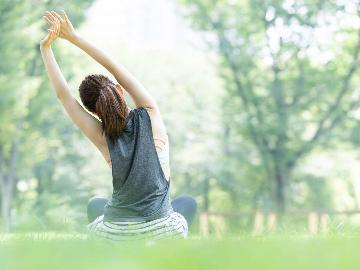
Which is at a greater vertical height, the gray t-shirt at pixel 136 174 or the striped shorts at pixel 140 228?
the gray t-shirt at pixel 136 174

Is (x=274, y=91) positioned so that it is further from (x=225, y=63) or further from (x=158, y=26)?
(x=158, y=26)

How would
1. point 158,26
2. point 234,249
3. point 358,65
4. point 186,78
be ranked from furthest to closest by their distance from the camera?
1. point 158,26
2. point 186,78
3. point 358,65
4. point 234,249

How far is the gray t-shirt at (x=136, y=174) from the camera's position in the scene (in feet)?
11.4

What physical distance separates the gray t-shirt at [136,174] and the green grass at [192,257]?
1918 millimetres

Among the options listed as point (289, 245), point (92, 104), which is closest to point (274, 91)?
point (92, 104)

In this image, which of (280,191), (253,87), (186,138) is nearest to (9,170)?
(253,87)

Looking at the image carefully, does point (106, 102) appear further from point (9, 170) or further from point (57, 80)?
point (9, 170)

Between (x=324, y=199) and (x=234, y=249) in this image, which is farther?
(x=324, y=199)

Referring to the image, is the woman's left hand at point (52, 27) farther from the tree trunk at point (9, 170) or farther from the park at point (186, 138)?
the tree trunk at point (9, 170)

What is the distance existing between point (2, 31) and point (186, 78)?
1398 cm

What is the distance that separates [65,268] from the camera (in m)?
1.19

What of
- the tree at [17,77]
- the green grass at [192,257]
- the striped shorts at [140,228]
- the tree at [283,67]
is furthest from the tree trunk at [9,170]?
the green grass at [192,257]

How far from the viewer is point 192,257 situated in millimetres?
1252

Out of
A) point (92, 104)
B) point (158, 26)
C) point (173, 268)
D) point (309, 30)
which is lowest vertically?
point (173, 268)
